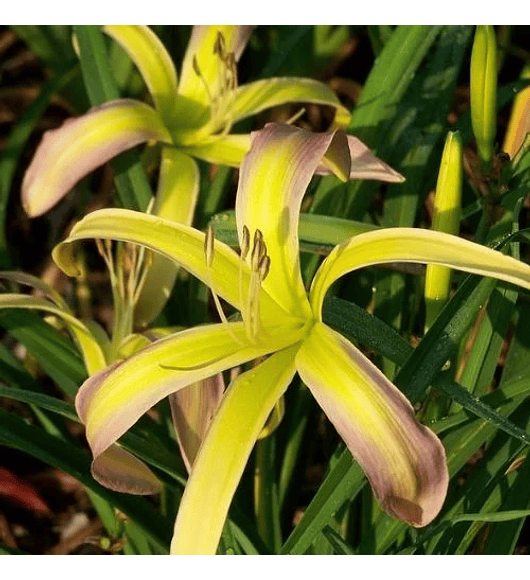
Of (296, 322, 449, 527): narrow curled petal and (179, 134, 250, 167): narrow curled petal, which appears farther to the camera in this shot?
(179, 134, 250, 167): narrow curled petal

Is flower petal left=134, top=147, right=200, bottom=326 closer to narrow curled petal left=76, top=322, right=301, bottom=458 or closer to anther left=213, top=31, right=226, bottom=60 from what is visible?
anther left=213, top=31, right=226, bottom=60

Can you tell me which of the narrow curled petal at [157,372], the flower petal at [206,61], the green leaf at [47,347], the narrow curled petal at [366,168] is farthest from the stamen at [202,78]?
the narrow curled petal at [157,372]

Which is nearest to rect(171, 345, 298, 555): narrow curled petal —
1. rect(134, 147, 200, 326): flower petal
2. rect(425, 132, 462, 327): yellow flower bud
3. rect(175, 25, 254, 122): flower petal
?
rect(425, 132, 462, 327): yellow flower bud

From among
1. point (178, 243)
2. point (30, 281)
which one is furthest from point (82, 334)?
point (178, 243)

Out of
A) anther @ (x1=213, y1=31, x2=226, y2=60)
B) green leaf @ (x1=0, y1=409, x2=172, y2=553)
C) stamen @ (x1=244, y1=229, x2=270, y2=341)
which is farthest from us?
anther @ (x1=213, y1=31, x2=226, y2=60)

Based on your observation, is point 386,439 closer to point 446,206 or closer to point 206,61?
point 446,206

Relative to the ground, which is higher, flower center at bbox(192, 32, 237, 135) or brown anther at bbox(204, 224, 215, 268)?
flower center at bbox(192, 32, 237, 135)
